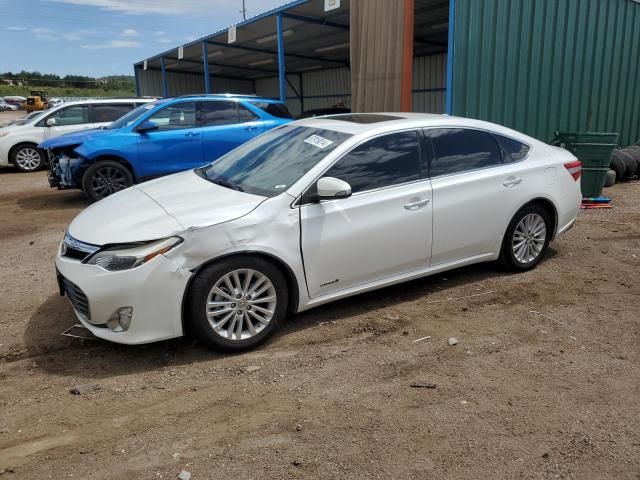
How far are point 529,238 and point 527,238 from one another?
27mm

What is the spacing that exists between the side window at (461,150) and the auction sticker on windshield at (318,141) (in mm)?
907

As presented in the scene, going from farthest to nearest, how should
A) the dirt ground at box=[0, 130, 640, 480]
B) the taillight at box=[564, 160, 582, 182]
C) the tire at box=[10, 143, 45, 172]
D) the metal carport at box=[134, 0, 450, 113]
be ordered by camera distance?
the metal carport at box=[134, 0, 450, 113] → the tire at box=[10, 143, 45, 172] → the taillight at box=[564, 160, 582, 182] → the dirt ground at box=[0, 130, 640, 480]

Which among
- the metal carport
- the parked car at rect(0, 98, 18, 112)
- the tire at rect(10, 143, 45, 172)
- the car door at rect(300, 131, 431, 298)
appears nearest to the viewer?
the car door at rect(300, 131, 431, 298)

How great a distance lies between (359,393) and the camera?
10.2 feet

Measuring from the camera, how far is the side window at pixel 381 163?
3945mm

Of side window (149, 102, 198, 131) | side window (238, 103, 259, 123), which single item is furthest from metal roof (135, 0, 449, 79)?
side window (149, 102, 198, 131)

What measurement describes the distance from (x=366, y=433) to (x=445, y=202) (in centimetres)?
219

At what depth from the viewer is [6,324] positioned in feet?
13.4

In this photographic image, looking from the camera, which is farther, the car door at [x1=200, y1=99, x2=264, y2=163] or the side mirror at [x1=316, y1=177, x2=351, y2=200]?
the car door at [x1=200, y1=99, x2=264, y2=163]

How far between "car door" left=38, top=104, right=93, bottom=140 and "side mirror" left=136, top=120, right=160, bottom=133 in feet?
15.2

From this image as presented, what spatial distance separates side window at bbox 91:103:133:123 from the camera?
39.7 feet

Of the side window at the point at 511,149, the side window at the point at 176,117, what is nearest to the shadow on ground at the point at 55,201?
the side window at the point at 176,117

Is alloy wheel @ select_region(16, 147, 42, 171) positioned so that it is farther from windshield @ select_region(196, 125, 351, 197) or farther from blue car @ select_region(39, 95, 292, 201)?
windshield @ select_region(196, 125, 351, 197)

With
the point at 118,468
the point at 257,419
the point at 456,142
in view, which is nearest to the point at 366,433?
the point at 257,419
